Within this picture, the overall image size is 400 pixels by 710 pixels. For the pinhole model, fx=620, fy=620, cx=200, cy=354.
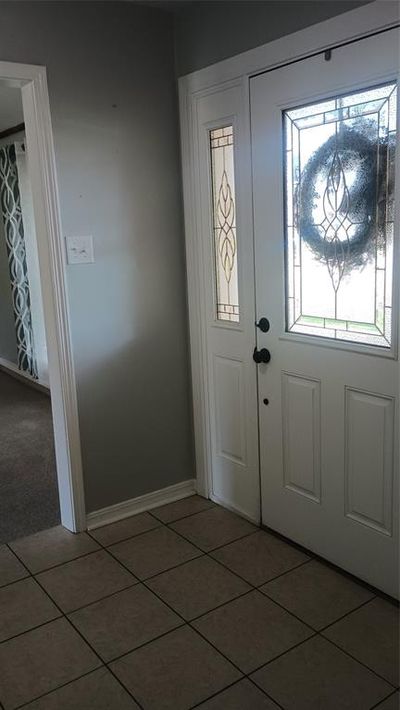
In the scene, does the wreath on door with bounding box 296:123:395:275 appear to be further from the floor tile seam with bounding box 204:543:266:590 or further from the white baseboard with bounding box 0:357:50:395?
the white baseboard with bounding box 0:357:50:395

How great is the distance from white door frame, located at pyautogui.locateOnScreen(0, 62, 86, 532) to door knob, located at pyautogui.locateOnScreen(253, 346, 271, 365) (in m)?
0.83

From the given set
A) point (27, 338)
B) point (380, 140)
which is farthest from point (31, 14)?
point (27, 338)

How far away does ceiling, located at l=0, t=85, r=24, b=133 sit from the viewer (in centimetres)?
405

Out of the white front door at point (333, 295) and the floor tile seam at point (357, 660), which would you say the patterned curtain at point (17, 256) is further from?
the floor tile seam at point (357, 660)

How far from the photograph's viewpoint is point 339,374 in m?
2.37

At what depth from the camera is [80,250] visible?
274 cm

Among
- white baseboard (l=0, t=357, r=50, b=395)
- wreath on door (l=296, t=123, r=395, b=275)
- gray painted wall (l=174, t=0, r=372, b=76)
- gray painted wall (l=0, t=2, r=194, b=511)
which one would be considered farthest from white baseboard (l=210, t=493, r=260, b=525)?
white baseboard (l=0, t=357, r=50, b=395)

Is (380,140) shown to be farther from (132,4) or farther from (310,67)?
(132,4)

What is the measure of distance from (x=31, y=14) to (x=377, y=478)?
227 cm

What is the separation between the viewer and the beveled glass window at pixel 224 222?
108 inches

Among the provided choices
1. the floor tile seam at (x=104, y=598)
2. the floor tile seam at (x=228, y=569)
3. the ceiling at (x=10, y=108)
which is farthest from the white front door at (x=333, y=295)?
the ceiling at (x=10, y=108)

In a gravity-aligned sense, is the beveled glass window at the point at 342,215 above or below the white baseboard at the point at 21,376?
above

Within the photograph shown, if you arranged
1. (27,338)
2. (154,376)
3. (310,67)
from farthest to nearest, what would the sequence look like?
(27,338) → (154,376) → (310,67)

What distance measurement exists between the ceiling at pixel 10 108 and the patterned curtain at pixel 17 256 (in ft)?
0.66
